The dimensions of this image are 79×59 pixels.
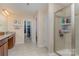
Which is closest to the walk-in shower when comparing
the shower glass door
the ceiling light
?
the shower glass door

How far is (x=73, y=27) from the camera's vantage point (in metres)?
3.20

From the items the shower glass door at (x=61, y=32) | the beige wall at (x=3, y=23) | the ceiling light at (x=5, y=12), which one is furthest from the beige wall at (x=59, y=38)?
the beige wall at (x=3, y=23)

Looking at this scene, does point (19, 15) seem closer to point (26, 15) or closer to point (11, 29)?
point (26, 15)

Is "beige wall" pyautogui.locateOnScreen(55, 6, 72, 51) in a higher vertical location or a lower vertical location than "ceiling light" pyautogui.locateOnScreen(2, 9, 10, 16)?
lower

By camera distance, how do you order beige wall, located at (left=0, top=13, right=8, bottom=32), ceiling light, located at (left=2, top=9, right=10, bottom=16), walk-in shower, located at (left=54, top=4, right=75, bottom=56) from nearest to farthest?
1. walk-in shower, located at (left=54, top=4, right=75, bottom=56)
2. ceiling light, located at (left=2, top=9, right=10, bottom=16)
3. beige wall, located at (left=0, top=13, right=8, bottom=32)

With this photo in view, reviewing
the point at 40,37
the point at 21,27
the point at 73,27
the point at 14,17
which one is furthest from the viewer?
the point at 40,37

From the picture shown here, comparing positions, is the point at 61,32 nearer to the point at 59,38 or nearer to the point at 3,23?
the point at 59,38

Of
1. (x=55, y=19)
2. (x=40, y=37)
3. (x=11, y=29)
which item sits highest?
(x=55, y=19)

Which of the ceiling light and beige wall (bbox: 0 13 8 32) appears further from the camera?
beige wall (bbox: 0 13 8 32)

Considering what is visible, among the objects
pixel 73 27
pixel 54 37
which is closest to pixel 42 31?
pixel 54 37

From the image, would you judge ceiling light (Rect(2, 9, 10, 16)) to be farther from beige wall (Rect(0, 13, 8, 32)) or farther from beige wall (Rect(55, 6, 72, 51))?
beige wall (Rect(55, 6, 72, 51))

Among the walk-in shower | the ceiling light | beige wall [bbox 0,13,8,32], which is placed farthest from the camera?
beige wall [bbox 0,13,8,32]

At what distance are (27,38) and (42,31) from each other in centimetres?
72

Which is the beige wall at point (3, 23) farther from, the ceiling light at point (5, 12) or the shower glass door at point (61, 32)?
the shower glass door at point (61, 32)
